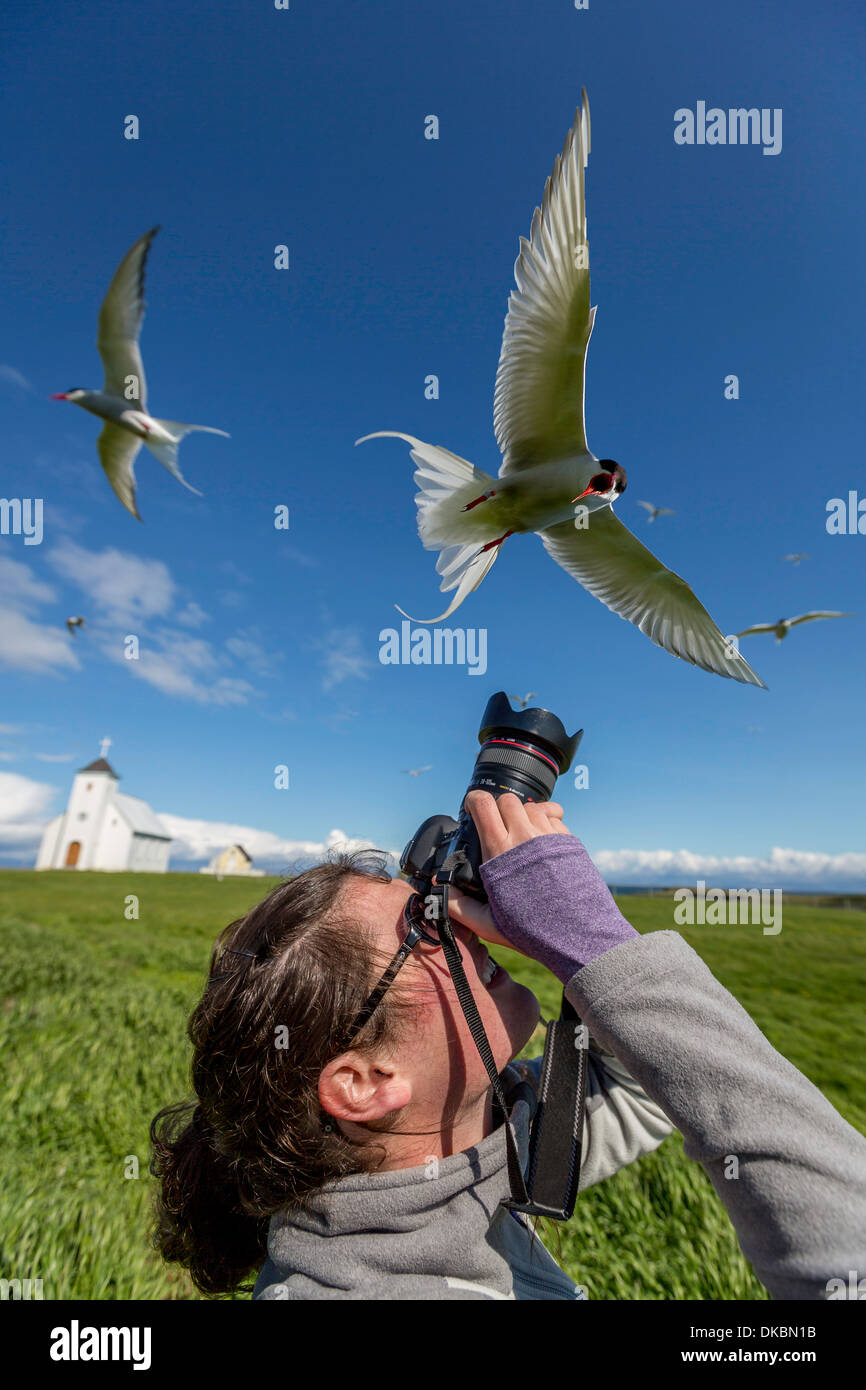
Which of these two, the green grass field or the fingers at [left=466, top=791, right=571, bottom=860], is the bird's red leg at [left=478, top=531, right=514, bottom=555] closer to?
the green grass field

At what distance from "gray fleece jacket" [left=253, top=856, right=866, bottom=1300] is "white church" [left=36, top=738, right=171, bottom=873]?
203ft

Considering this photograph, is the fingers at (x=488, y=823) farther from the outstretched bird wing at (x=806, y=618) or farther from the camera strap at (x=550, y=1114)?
the outstretched bird wing at (x=806, y=618)

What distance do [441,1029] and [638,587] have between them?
271 centimetres

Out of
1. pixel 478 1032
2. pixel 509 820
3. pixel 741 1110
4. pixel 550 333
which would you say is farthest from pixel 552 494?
pixel 741 1110

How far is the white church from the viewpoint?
189 feet

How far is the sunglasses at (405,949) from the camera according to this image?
4.66ft

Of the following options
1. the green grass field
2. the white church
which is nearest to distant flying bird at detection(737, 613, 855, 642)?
the green grass field

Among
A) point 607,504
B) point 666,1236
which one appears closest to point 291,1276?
point 607,504

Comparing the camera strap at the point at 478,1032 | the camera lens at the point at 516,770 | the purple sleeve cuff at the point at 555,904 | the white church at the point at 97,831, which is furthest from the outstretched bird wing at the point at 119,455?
the white church at the point at 97,831

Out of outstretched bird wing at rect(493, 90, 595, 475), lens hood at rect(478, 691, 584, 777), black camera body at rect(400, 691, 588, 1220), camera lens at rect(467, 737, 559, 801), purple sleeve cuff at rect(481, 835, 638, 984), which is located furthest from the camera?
outstretched bird wing at rect(493, 90, 595, 475)

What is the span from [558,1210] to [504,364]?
3139 mm

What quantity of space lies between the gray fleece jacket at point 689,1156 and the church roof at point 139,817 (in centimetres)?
6362

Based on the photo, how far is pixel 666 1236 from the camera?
397 cm

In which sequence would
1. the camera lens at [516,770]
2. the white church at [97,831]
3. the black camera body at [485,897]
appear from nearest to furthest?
the black camera body at [485,897] < the camera lens at [516,770] < the white church at [97,831]
